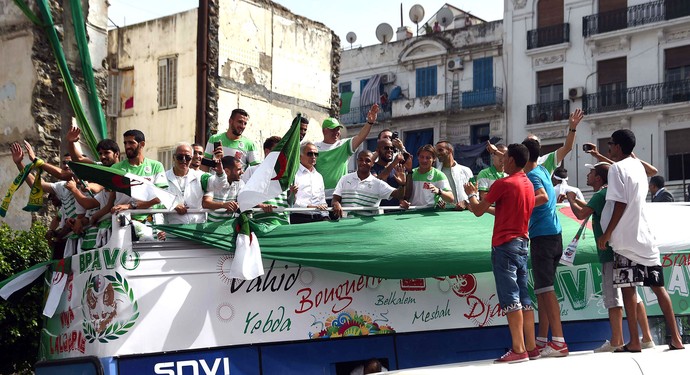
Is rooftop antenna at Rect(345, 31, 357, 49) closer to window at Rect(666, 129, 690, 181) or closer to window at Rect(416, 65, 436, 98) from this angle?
window at Rect(416, 65, 436, 98)

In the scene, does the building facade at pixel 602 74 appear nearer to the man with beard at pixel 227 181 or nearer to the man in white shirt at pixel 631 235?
the man in white shirt at pixel 631 235

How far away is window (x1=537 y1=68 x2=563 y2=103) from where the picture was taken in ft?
113

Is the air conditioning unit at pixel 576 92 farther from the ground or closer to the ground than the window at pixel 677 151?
farther from the ground

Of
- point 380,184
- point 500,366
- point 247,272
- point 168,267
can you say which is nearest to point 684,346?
point 500,366

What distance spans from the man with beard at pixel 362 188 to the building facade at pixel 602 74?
22932 millimetres

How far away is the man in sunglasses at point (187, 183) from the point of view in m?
8.50

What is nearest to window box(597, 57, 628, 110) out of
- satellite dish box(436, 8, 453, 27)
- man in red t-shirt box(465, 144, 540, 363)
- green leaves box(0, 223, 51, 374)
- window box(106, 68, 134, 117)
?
satellite dish box(436, 8, 453, 27)

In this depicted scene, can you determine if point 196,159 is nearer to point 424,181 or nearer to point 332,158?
point 332,158

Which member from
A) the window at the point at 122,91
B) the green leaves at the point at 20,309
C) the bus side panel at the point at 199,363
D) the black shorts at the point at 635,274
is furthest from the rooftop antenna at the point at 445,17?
the bus side panel at the point at 199,363

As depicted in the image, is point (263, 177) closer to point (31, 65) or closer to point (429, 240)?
point (429, 240)

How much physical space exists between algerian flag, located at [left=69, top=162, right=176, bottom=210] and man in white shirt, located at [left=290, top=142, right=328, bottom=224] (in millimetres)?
1474

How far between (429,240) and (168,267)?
7.77 ft

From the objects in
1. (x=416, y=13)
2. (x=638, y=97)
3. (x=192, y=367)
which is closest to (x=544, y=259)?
(x=192, y=367)

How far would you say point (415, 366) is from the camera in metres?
8.52
